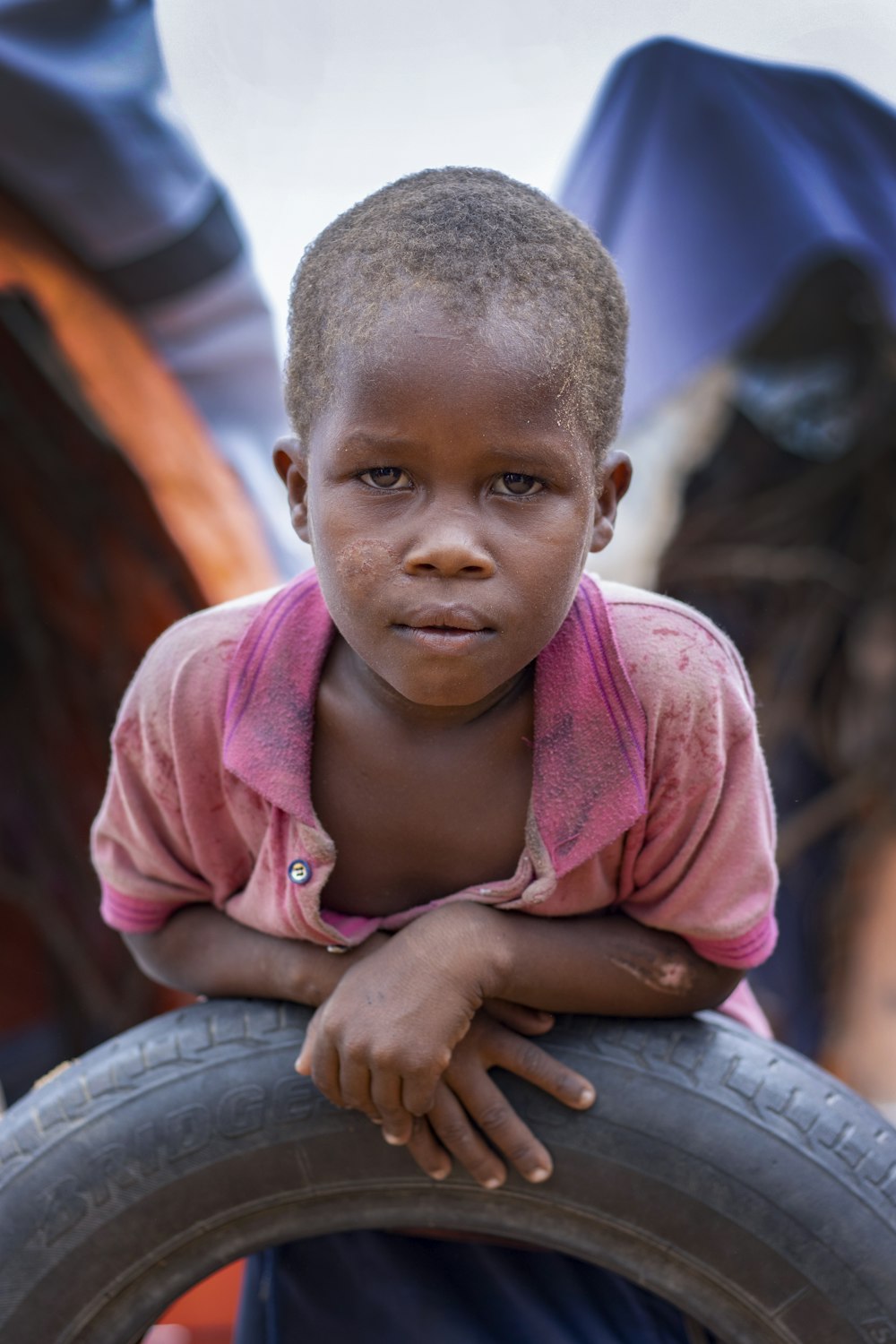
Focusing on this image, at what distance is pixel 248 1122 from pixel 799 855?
9.92 ft

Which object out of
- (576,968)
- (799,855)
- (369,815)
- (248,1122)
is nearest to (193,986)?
(248,1122)

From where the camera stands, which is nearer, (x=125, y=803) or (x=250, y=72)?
(x=125, y=803)

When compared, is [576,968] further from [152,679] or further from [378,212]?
[378,212]

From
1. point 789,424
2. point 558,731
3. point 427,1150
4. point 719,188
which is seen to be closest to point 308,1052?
point 427,1150

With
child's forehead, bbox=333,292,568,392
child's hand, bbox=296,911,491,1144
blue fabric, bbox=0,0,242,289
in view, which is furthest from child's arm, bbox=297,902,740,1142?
blue fabric, bbox=0,0,242,289

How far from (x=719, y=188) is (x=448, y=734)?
1.92m

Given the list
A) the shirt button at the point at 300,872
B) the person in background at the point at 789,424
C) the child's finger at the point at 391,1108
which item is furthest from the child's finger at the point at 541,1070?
the person in background at the point at 789,424

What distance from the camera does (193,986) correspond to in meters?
1.37

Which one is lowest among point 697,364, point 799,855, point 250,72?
point 799,855

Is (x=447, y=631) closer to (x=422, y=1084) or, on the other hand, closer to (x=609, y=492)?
(x=609, y=492)

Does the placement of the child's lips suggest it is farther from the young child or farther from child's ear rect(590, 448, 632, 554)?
child's ear rect(590, 448, 632, 554)

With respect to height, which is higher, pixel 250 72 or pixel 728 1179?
pixel 250 72

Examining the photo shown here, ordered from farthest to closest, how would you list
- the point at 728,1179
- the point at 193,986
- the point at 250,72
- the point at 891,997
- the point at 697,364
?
the point at 891,997
the point at 697,364
the point at 250,72
the point at 193,986
the point at 728,1179

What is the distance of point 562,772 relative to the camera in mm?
1203
